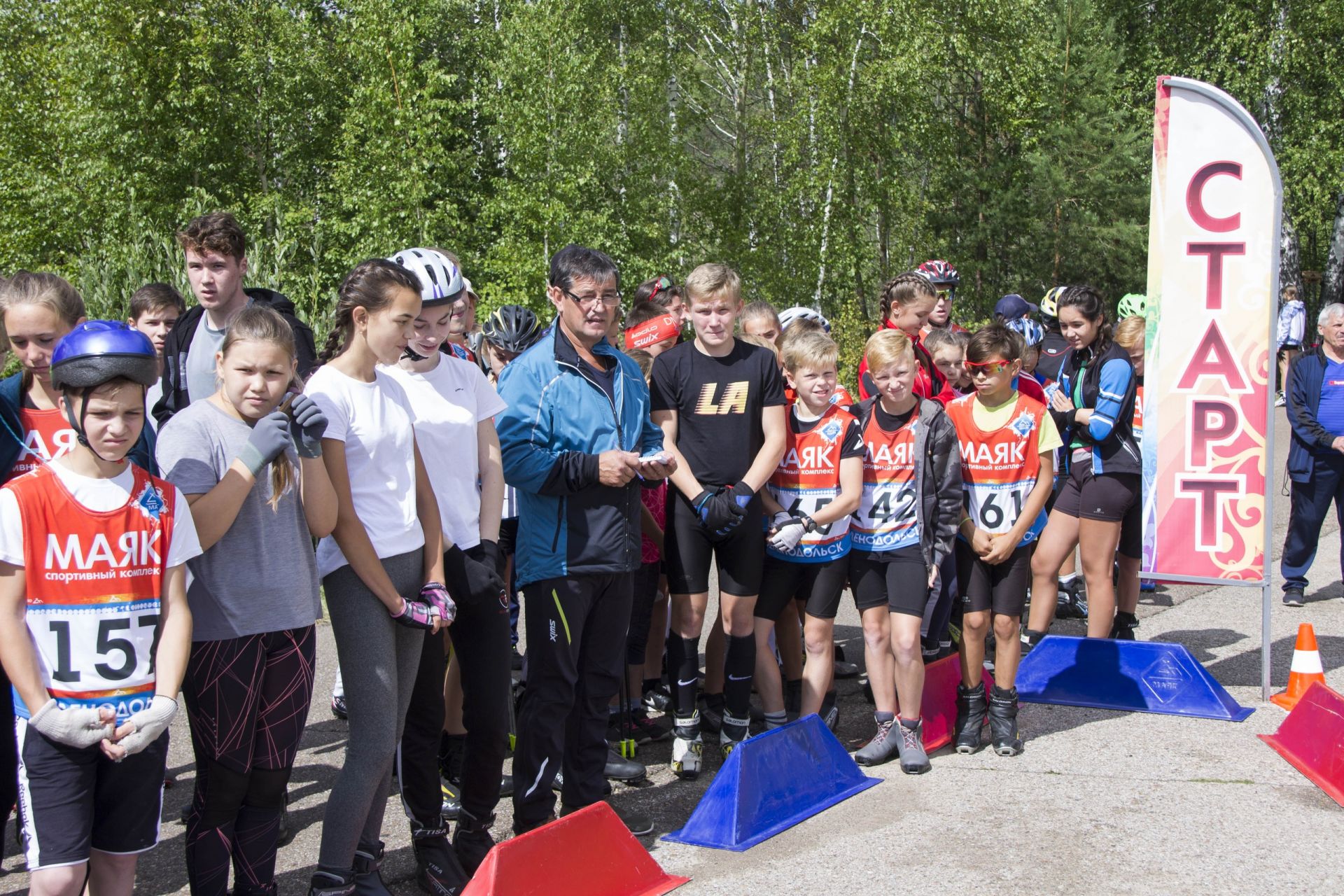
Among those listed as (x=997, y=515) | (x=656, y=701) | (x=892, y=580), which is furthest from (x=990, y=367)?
(x=656, y=701)

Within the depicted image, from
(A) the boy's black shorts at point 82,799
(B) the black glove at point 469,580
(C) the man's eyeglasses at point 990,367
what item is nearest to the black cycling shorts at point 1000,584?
(C) the man's eyeglasses at point 990,367

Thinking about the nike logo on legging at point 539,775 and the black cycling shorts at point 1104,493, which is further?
the black cycling shorts at point 1104,493

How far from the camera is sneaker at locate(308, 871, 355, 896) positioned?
357 cm

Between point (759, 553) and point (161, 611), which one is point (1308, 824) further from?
point (161, 611)

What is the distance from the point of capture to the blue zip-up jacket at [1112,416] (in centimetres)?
665

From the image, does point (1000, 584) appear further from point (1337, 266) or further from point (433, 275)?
point (1337, 266)

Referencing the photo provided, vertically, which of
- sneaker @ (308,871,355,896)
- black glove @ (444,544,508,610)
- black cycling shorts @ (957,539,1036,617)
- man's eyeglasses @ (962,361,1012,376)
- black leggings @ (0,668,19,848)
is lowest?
sneaker @ (308,871,355,896)

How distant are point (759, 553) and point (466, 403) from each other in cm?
163

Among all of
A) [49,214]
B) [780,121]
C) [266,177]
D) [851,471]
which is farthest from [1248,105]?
[49,214]

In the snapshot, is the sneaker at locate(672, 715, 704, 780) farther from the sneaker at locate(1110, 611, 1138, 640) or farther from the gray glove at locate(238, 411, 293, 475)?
the sneaker at locate(1110, 611, 1138, 640)

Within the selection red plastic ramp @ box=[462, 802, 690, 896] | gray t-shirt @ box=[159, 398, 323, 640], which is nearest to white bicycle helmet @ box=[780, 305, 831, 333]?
red plastic ramp @ box=[462, 802, 690, 896]

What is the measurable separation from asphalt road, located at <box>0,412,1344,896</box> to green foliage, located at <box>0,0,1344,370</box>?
20585mm

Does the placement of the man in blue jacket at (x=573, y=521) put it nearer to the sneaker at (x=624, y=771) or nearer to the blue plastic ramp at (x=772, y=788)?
the blue plastic ramp at (x=772, y=788)

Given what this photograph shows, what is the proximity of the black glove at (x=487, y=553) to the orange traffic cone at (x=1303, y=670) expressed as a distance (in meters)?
4.29
